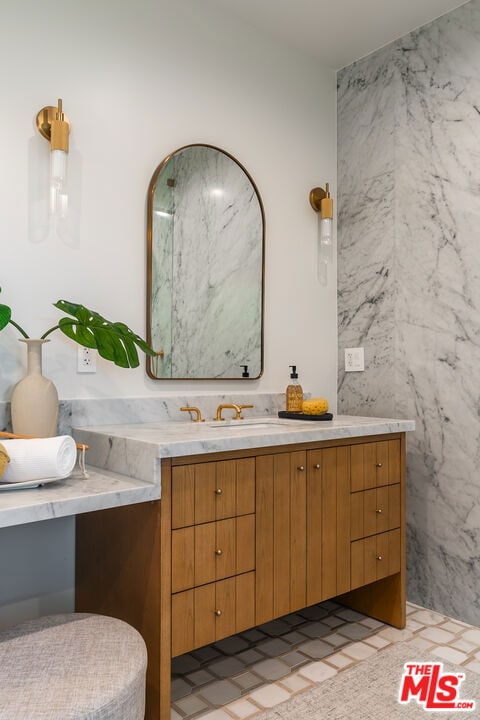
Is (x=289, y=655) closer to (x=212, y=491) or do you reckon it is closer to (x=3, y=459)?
(x=212, y=491)

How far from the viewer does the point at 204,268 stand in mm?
2289

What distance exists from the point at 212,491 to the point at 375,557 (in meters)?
0.87

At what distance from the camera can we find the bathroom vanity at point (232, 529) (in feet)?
5.02

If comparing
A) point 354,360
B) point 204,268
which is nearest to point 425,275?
point 354,360

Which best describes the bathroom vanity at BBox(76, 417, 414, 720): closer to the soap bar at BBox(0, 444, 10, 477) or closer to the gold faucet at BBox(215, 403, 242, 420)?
the gold faucet at BBox(215, 403, 242, 420)

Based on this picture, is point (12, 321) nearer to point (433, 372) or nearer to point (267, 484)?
point (267, 484)

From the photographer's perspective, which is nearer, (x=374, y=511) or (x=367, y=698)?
(x=367, y=698)

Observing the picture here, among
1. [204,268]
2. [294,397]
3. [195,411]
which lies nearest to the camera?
[195,411]

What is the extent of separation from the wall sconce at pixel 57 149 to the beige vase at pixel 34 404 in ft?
1.73

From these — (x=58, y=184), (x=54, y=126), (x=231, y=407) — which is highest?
(x=54, y=126)

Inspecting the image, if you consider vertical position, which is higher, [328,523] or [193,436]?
[193,436]

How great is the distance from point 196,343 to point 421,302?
40.8 inches

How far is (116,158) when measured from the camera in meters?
2.06

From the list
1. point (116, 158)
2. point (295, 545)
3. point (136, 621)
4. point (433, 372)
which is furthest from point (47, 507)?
point (433, 372)
